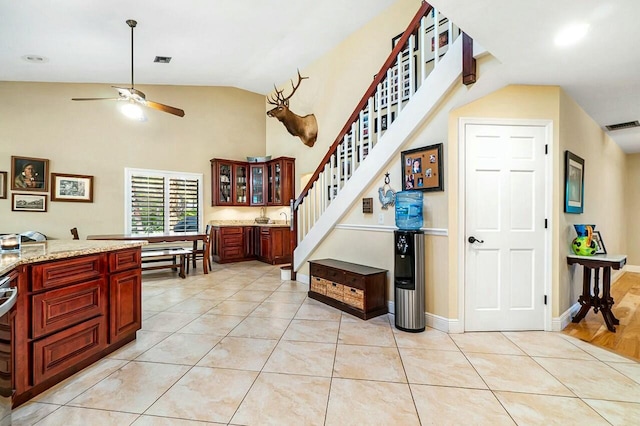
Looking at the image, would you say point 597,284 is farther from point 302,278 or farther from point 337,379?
point 302,278

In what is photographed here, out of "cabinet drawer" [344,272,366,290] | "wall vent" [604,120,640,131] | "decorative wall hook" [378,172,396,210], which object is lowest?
"cabinet drawer" [344,272,366,290]

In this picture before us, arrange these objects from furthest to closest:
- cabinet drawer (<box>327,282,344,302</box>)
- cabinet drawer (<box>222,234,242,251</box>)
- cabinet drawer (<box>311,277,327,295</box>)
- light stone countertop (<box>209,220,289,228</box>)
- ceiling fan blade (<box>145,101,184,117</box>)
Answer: light stone countertop (<box>209,220,289,228</box>)
cabinet drawer (<box>222,234,242,251</box>)
ceiling fan blade (<box>145,101,184,117</box>)
cabinet drawer (<box>311,277,327,295</box>)
cabinet drawer (<box>327,282,344,302</box>)

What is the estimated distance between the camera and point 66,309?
6.82ft

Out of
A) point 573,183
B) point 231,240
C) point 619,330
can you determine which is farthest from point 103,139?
point 619,330

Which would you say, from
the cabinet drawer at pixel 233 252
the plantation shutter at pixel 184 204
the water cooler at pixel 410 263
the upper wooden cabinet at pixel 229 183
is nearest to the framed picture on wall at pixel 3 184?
the plantation shutter at pixel 184 204

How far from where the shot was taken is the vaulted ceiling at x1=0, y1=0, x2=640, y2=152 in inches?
72.8

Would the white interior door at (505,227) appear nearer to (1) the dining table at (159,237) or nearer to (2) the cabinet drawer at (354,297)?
(2) the cabinet drawer at (354,297)

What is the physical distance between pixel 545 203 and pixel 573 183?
602 millimetres

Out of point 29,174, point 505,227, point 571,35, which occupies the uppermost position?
point 571,35

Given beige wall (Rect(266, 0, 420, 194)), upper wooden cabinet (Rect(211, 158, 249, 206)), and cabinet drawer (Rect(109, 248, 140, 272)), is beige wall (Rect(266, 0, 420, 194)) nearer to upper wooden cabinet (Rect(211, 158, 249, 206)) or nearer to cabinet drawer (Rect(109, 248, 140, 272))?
upper wooden cabinet (Rect(211, 158, 249, 206))

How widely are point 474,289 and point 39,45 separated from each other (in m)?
6.58

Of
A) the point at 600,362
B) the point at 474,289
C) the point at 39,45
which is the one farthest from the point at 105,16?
the point at 600,362

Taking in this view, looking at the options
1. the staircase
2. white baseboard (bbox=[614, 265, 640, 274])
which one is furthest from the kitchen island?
white baseboard (bbox=[614, 265, 640, 274])

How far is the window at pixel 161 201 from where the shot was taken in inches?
246
